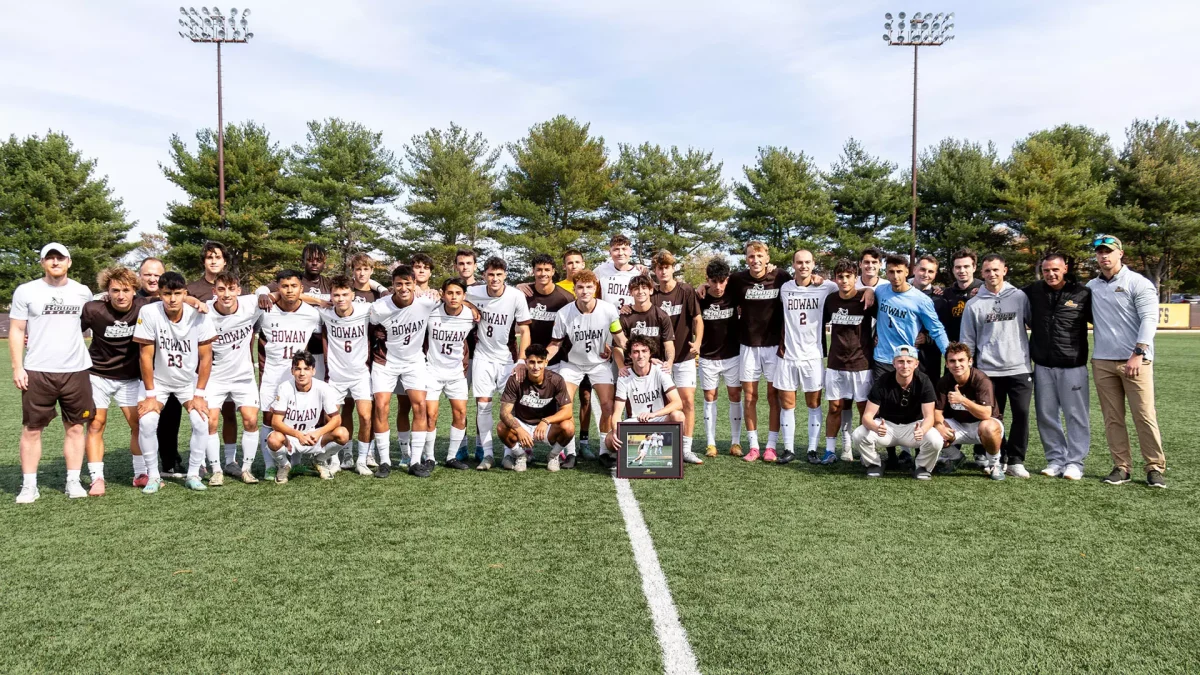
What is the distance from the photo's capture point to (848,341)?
652 centimetres

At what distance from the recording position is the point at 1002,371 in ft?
20.0

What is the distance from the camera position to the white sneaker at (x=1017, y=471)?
5961 mm

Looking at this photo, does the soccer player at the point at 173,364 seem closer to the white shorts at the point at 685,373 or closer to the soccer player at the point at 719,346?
the white shorts at the point at 685,373

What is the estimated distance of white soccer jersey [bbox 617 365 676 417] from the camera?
21.0 ft

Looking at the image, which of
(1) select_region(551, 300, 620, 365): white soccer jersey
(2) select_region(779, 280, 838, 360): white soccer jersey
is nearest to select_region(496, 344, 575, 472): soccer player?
(1) select_region(551, 300, 620, 365): white soccer jersey

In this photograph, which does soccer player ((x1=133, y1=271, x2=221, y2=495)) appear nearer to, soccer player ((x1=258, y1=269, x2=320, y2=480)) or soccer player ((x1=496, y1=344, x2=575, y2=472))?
soccer player ((x1=258, y1=269, x2=320, y2=480))

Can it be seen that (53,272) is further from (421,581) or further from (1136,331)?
(1136,331)

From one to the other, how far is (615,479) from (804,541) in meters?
1.96

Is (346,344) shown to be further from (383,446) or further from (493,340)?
(493,340)

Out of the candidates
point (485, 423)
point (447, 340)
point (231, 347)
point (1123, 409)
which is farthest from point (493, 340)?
point (1123, 409)

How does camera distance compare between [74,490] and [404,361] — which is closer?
[74,490]

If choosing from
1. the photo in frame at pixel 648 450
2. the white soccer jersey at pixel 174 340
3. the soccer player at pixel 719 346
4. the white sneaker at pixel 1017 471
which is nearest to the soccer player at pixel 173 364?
the white soccer jersey at pixel 174 340

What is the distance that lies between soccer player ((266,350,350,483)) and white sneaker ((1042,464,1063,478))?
5.76 metres

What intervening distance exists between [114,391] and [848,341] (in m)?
6.07
